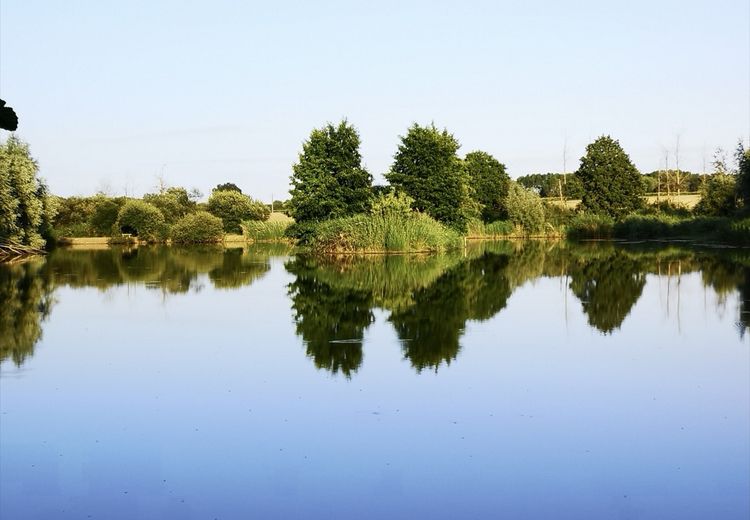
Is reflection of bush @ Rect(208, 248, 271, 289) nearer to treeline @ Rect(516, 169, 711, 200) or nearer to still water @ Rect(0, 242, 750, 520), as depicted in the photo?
still water @ Rect(0, 242, 750, 520)

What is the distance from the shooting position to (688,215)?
182ft

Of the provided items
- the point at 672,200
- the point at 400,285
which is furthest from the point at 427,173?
the point at 672,200

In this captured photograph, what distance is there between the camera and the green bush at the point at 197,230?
55000 mm

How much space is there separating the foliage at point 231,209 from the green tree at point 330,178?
1049 inches

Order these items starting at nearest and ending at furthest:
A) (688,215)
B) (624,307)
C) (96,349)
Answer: (96,349) → (624,307) → (688,215)

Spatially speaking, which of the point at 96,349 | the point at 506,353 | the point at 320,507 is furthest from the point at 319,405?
the point at 96,349

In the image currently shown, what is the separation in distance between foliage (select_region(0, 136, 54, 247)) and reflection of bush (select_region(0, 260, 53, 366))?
36.0 feet

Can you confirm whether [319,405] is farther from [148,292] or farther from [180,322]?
[148,292]

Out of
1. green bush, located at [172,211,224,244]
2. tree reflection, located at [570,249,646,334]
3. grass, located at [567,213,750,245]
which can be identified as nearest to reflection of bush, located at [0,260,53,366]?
tree reflection, located at [570,249,646,334]

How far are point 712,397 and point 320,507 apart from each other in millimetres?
4556

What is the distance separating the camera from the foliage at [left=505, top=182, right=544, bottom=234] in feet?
178

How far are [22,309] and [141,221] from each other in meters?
41.2

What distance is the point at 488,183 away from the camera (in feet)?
204

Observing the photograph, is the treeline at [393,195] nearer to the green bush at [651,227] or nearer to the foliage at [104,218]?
the green bush at [651,227]
